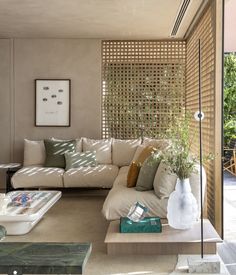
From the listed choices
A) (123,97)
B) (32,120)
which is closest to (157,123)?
(123,97)

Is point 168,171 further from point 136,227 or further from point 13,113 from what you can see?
point 13,113

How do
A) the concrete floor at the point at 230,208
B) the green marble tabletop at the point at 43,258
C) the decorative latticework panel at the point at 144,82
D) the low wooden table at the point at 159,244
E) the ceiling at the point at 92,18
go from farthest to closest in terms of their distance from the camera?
the decorative latticework panel at the point at 144,82
the ceiling at the point at 92,18
the concrete floor at the point at 230,208
the low wooden table at the point at 159,244
the green marble tabletop at the point at 43,258

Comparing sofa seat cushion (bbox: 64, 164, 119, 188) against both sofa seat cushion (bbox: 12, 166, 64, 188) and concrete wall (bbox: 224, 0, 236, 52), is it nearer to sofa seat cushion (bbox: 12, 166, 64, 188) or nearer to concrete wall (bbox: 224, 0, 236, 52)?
sofa seat cushion (bbox: 12, 166, 64, 188)

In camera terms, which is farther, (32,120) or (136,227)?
(32,120)

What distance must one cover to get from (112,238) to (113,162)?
10.9 ft

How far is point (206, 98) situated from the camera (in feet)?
16.7

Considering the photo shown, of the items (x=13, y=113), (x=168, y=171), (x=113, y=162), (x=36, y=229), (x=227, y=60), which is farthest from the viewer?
(x=227, y=60)

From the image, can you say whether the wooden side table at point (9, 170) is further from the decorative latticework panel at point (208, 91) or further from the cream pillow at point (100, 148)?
the decorative latticework panel at point (208, 91)

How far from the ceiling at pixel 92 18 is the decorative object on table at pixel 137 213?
2.50 metres

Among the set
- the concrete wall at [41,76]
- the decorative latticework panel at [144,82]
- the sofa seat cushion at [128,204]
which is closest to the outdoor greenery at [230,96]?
the decorative latticework panel at [144,82]

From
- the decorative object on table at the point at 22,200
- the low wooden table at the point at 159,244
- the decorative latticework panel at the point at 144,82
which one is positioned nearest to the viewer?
the low wooden table at the point at 159,244

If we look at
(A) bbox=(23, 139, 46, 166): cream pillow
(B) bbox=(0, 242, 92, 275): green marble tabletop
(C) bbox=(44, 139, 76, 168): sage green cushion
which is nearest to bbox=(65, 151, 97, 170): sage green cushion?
(C) bbox=(44, 139, 76, 168): sage green cushion

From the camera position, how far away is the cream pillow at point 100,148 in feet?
22.3

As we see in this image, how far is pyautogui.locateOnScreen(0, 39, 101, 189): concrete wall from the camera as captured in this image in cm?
724
